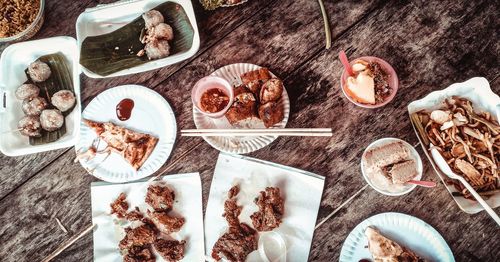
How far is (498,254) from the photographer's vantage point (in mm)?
2867

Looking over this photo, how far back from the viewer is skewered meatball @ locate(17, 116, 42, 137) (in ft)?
9.98

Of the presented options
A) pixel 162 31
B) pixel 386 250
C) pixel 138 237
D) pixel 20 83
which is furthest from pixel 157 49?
pixel 386 250

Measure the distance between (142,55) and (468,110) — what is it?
2.37 meters

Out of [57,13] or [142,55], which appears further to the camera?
[57,13]

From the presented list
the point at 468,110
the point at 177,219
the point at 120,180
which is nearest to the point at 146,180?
the point at 120,180

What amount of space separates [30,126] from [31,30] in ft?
2.50

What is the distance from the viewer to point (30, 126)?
3043 mm

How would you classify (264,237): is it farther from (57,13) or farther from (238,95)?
(57,13)

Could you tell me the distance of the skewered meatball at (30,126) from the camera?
3.04m

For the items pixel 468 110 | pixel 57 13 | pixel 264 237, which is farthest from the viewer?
pixel 57 13

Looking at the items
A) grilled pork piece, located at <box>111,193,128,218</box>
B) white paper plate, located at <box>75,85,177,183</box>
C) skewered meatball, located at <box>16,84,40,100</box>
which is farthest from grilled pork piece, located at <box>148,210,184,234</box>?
skewered meatball, located at <box>16,84,40,100</box>

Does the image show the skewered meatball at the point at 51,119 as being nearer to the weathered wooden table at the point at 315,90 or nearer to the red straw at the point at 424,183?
the weathered wooden table at the point at 315,90

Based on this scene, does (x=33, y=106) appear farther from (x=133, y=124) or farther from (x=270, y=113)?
(x=270, y=113)

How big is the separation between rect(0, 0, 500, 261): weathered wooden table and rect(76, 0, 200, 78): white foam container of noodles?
0.66ft
